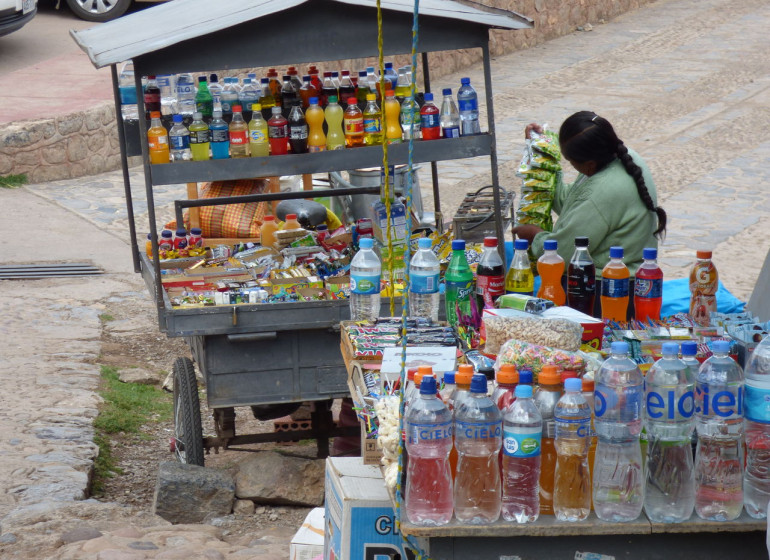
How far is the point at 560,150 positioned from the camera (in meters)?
5.10

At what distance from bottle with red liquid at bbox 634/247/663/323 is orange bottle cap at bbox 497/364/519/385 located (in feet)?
3.82

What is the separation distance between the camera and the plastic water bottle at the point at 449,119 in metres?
5.39

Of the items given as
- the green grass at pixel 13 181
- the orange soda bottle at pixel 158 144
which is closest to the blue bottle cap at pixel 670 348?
the orange soda bottle at pixel 158 144

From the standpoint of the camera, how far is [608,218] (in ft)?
15.7

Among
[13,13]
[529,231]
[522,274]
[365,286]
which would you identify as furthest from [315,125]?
[13,13]

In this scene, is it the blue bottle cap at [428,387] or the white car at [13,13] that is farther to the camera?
the white car at [13,13]

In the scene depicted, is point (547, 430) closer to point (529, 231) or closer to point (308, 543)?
point (308, 543)

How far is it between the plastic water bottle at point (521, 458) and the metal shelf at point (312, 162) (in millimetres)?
2472

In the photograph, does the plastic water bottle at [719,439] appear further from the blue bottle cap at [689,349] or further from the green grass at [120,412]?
the green grass at [120,412]

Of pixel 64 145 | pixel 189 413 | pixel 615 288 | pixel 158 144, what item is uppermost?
pixel 64 145

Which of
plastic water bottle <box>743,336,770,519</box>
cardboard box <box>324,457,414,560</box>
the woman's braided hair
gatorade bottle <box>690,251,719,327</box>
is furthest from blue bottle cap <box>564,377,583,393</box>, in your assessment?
the woman's braided hair

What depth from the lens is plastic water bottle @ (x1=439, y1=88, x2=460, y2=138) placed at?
5.39 m

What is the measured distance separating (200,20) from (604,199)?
2.09m

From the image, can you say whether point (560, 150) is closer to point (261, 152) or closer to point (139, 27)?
point (261, 152)
